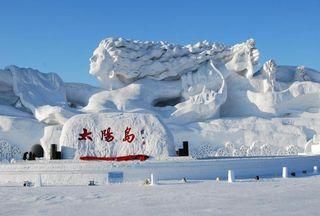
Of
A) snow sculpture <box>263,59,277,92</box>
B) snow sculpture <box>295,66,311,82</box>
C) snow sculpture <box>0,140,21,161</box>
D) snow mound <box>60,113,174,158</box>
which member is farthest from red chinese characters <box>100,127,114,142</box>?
snow sculpture <box>295,66,311,82</box>

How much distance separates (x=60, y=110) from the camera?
81.3ft

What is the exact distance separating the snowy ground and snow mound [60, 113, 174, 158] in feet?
10.9

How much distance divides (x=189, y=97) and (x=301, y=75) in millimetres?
7575

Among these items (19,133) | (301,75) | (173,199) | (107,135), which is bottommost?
(173,199)

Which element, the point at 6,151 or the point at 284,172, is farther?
the point at 6,151

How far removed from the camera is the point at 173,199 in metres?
11.2

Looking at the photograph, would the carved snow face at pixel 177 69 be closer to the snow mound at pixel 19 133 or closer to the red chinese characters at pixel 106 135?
the snow mound at pixel 19 133

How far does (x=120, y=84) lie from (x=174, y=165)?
13020mm

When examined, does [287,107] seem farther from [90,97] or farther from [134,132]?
[134,132]

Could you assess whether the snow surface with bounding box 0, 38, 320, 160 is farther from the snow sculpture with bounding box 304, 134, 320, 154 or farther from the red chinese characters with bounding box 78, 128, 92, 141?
the red chinese characters with bounding box 78, 128, 92, 141

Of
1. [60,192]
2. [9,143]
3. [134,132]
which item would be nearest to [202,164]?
[134,132]

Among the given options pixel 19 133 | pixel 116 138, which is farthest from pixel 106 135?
pixel 19 133

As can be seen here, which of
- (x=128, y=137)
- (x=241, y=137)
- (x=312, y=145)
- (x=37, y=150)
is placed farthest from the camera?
(x=241, y=137)

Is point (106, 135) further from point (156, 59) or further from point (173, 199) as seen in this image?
point (156, 59)
